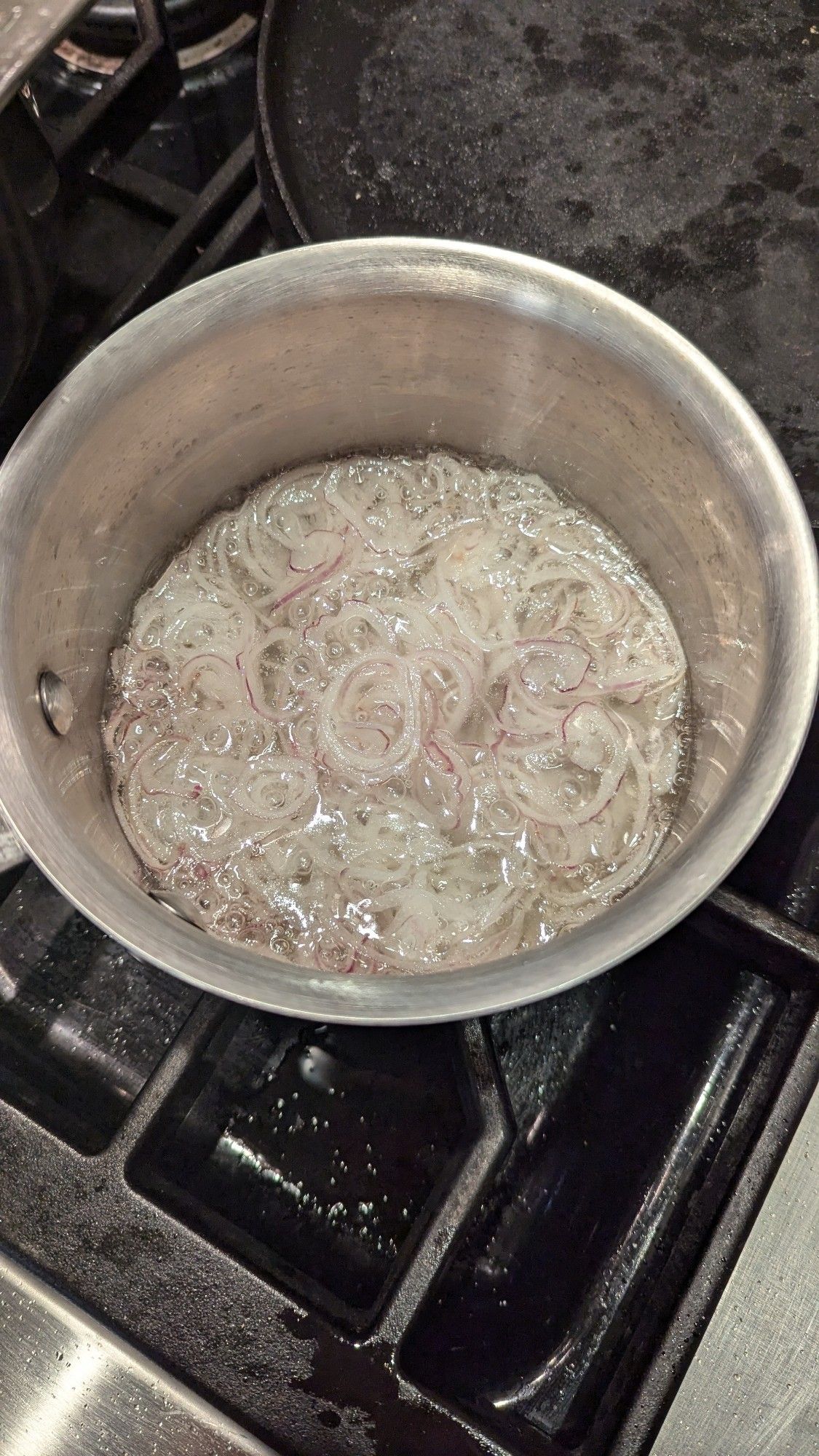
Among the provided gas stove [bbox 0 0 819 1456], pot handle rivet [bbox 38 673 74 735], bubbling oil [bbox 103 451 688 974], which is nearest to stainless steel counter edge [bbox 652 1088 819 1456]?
gas stove [bbox 0 0 819 1456]

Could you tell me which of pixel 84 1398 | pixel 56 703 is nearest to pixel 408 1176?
pixel 84 1398

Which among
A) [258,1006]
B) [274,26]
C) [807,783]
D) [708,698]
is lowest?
[807,783]

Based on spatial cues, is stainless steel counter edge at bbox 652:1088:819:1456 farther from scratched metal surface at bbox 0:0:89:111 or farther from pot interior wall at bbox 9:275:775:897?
scratched metal surface at bbox 0:0:89:111

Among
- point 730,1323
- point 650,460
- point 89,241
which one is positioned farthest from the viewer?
point 89,241

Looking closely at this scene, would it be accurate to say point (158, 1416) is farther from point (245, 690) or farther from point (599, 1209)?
point (245, 690)

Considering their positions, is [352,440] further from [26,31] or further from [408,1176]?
[408,1176]

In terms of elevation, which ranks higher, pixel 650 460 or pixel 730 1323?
pixel 650 460

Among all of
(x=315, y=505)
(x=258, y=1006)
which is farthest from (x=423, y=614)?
(x=258, y=1006)

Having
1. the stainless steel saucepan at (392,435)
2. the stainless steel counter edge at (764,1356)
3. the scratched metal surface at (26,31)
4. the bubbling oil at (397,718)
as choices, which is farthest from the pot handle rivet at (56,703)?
the stainless steel counter edge at (764,1356)
